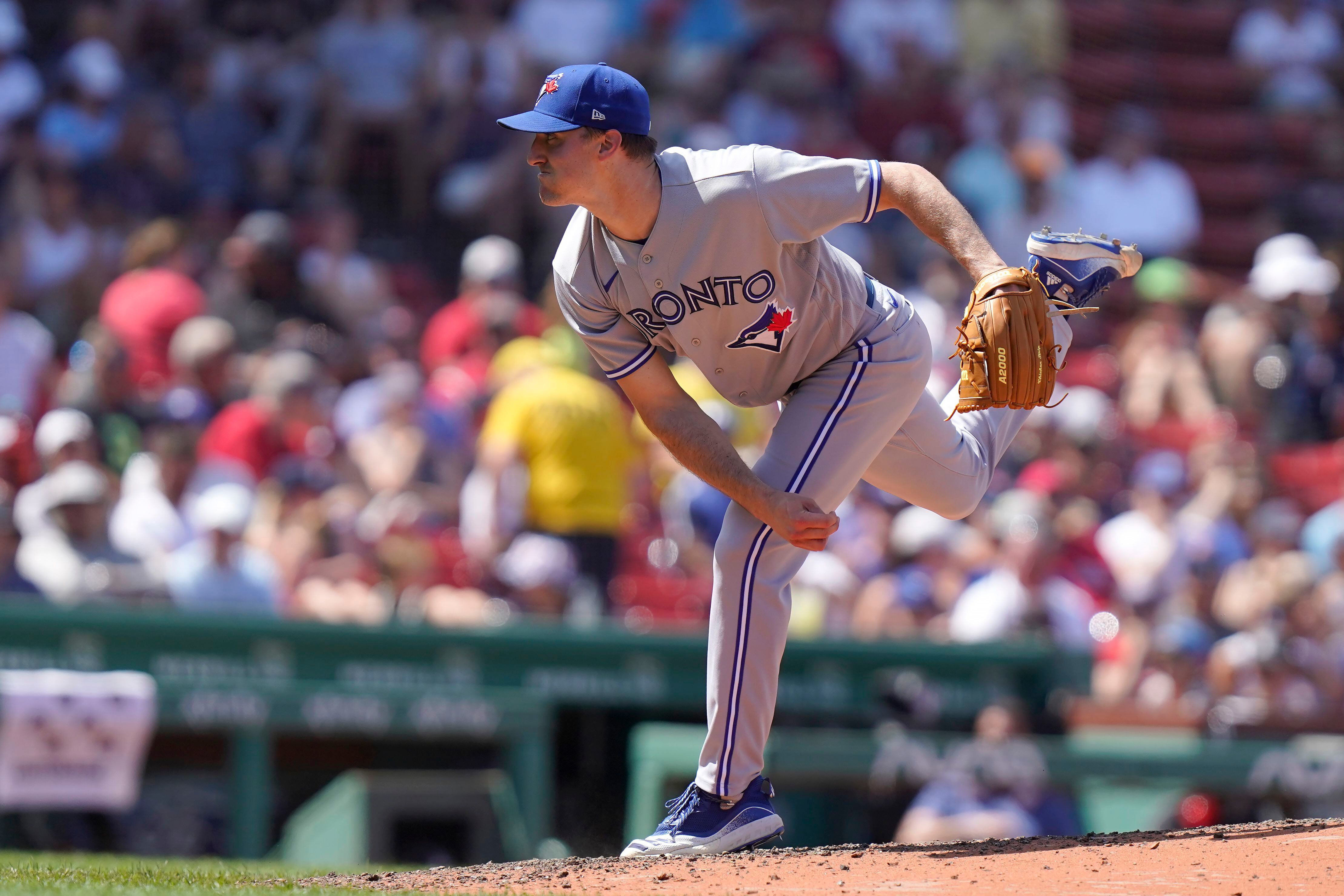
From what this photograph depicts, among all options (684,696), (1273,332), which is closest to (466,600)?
(684,696)

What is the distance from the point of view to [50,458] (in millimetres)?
7227

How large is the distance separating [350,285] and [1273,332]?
241 inches

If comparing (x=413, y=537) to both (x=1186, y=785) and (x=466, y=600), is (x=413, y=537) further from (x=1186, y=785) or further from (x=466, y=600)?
(x=1186, y=785)

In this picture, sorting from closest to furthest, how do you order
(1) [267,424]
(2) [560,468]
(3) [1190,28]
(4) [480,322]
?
(2) [560,468]
(1) [267,424]
(4) [480,322]
(3) [1190,28]

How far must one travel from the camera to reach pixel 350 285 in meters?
10.1

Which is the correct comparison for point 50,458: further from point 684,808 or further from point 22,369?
point 684,808

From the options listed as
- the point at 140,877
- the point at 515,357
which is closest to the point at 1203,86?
the point at 515,357

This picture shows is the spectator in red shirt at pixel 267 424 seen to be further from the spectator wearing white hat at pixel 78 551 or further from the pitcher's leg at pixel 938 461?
the pitcher's leg at pixel 938 461

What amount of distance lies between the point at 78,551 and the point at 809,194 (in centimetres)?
425

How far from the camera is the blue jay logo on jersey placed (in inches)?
163

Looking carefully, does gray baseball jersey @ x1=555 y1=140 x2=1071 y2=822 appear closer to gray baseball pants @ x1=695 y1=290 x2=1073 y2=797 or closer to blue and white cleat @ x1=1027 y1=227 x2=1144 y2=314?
gray baseball pants @ x1=695 y1=290 x2=1073 y2=797

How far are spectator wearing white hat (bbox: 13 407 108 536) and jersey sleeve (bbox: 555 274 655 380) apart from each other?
362cm

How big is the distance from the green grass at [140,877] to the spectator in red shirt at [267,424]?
2894 millimetres

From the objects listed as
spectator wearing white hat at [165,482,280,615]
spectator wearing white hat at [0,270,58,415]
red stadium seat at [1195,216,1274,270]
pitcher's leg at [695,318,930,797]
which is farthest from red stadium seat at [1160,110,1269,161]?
pitcher's leg at [695,318,930,797]
